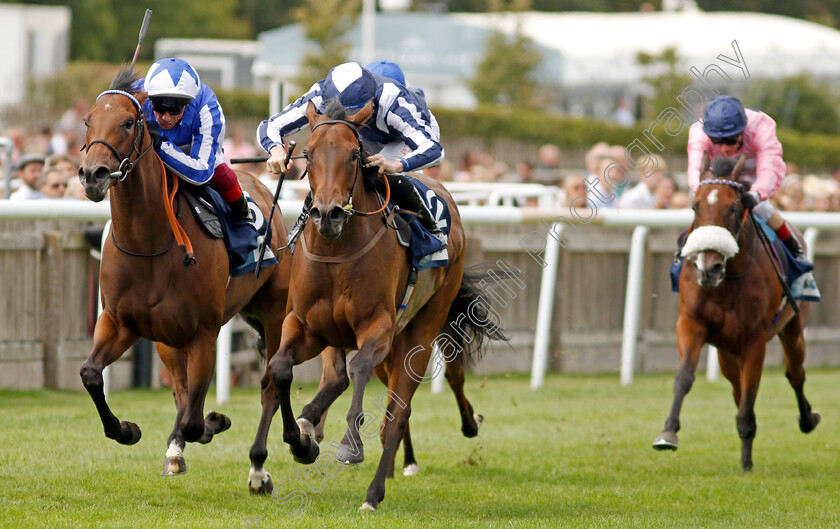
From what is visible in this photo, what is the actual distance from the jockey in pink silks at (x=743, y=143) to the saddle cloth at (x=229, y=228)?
261cm

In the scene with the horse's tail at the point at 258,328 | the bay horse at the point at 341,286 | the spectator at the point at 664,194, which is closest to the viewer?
the bay horse at the point at 341,286

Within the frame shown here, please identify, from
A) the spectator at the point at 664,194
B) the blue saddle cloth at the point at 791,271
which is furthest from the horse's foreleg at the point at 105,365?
the spectator at the point at 664,194

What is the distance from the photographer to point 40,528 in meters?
4.58

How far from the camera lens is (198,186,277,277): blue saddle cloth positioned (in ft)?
19.1

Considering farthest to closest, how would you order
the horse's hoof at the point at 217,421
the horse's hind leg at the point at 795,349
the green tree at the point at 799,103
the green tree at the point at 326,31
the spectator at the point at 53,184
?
the green tree at the point at 799,103 < the green tree at the point at 326,31 < the spectator at the point at 53,184 < the horse's hind leg at the point at 795,349 < the horse's hoof at the point at 217,421

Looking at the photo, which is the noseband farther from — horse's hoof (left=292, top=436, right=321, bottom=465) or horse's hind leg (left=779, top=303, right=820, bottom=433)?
horse's hind leg (left=779, top=303, right=820, bottom=433)

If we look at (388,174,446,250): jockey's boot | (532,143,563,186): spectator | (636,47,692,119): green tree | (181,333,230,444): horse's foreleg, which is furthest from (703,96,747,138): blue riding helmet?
(636,47,692,119): green tree

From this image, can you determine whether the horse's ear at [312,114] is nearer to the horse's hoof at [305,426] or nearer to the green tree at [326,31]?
the horse's hoof at [305,426]

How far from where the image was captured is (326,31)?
24.2 metres

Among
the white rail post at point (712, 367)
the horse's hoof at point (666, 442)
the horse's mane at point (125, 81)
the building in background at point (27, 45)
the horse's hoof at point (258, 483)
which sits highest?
the horse's mane at point (125, 81)

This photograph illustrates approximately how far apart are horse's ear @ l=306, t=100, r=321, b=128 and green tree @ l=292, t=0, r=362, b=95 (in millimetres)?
18065

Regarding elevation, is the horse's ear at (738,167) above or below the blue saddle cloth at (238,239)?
above

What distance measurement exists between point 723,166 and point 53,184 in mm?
4864

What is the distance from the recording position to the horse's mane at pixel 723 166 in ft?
22.1
